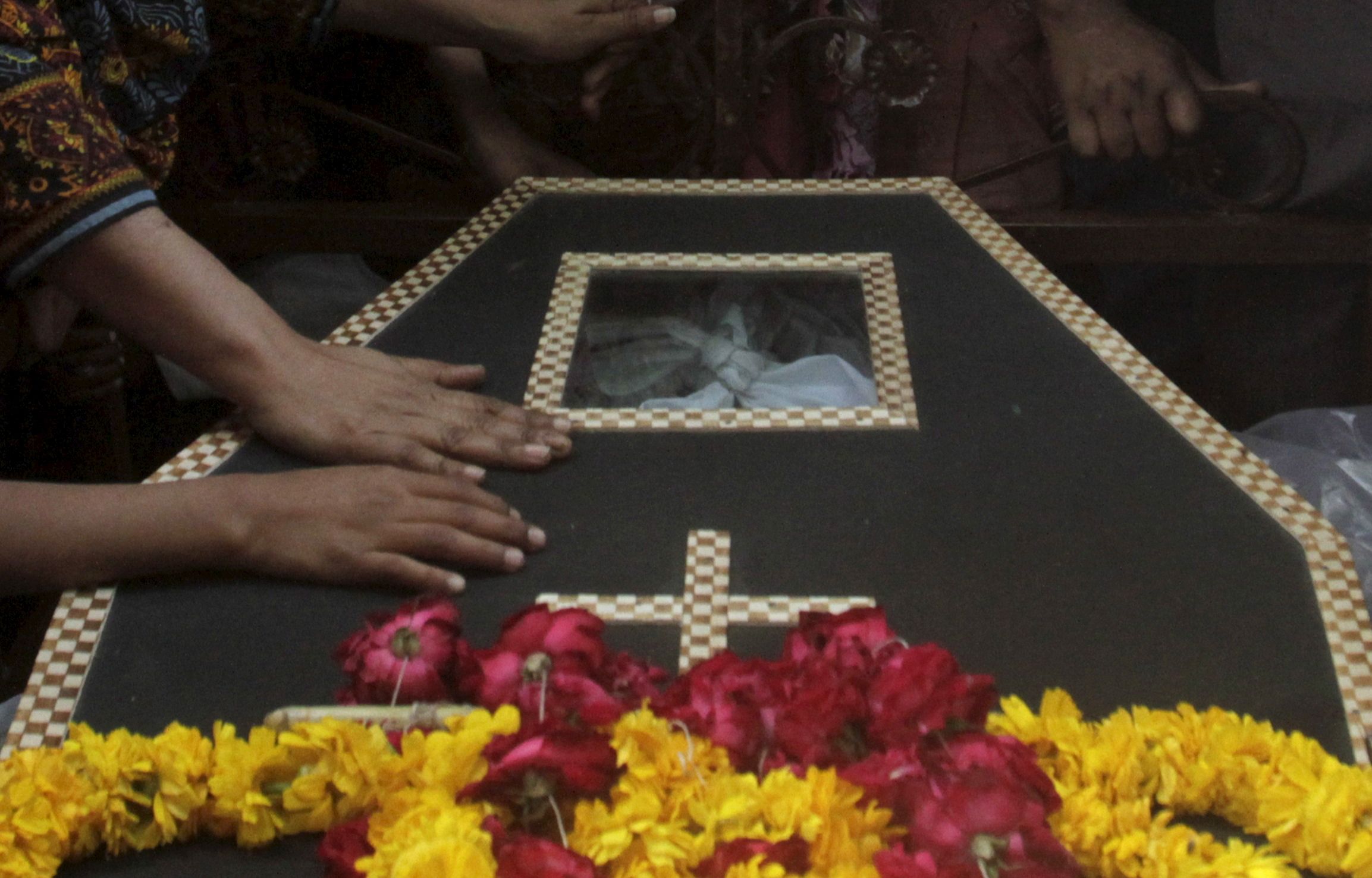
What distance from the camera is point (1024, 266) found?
→ 132cm

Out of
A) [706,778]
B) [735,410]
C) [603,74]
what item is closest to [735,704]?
[706,778]

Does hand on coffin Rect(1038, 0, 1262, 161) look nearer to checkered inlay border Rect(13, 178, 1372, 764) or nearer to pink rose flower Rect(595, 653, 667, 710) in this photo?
checkered inlay border Rect(13, 178, 1372, 764)

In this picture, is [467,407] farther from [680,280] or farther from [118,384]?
[118,384]

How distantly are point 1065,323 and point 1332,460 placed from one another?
1.16 ft

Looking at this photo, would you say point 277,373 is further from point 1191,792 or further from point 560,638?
point 1191,792

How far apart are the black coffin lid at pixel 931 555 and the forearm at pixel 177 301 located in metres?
0.08

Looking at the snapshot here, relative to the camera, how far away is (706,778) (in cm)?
58

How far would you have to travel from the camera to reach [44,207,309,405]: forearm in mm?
1022

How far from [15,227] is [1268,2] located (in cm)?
136

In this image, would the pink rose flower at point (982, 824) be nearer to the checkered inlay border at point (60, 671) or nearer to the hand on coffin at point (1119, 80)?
the checkered inlay border at point (60, 671)

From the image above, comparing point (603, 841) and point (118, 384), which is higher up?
point (603, 841)

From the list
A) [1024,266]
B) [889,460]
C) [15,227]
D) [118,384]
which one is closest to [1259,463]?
[889,460]

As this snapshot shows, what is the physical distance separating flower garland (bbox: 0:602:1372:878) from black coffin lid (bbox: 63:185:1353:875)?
5 centimetres

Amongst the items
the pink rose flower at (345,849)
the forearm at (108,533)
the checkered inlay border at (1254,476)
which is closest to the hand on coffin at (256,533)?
the forearm at (108,533)
